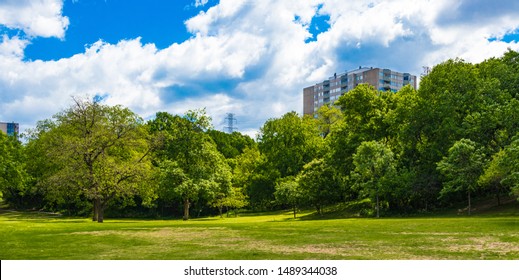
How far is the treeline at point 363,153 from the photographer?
48.7 m

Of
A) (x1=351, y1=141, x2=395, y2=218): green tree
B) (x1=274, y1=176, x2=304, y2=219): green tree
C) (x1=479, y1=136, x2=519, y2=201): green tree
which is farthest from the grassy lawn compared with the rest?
(x1=274, y1=176, x2=304, y2=219): green tree

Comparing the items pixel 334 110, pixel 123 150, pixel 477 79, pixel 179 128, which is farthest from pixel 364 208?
pixel 334 110

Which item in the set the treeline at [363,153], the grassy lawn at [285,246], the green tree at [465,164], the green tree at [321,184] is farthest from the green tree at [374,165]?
the grassy lawn at [285,246]

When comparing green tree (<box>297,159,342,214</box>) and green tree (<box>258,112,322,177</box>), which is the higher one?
green tree (<box>258,112,322,177</box>)

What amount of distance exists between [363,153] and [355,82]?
408ft

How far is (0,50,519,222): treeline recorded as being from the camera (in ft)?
160

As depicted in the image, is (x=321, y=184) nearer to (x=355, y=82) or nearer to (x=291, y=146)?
(x=291, y=146)

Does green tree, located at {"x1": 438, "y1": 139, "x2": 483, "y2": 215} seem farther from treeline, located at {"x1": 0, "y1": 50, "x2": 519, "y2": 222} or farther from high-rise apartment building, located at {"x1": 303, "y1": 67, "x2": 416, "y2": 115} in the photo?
high-rise apartment building, located at {"x1": 303, "y1": 67, "x2": 416, "y2": 115}

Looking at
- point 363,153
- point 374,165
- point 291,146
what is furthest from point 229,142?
point 374,165

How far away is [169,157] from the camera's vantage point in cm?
6738

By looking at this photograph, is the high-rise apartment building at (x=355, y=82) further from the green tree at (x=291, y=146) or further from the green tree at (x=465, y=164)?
the green tree at (x=465, y=164)

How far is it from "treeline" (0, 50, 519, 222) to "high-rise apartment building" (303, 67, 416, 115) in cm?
9979

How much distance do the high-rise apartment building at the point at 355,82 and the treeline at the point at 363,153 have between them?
99.8 metres

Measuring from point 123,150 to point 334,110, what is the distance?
48.7m
